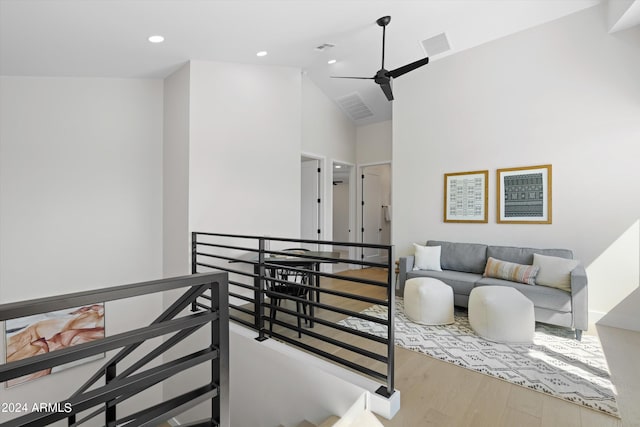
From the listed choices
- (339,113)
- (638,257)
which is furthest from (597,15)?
(339,113)

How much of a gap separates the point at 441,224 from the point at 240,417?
11.9 ft

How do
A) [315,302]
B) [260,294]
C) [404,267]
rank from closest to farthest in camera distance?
[315,302] < [260,294] < [404,267]

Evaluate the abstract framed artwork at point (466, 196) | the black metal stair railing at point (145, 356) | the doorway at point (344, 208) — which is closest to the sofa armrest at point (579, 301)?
the abstract framed artwork at point (466, 196)

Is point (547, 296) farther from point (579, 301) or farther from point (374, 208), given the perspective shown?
point (374, 208)

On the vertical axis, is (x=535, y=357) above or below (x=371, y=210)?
below

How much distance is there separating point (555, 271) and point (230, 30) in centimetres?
438

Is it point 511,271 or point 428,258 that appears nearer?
point 511,271

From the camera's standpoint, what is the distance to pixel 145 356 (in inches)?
47.4

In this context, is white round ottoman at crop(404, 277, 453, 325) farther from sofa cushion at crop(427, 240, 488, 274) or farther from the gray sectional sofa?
sofa cushion at crop(427, 240, 488, 274)

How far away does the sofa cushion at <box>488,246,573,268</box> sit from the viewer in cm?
351

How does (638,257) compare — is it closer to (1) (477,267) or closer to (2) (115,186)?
(1) (477,267)

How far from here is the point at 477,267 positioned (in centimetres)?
405

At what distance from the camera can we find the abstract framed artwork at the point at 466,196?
4281mm

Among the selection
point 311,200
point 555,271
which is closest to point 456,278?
point 555,271
